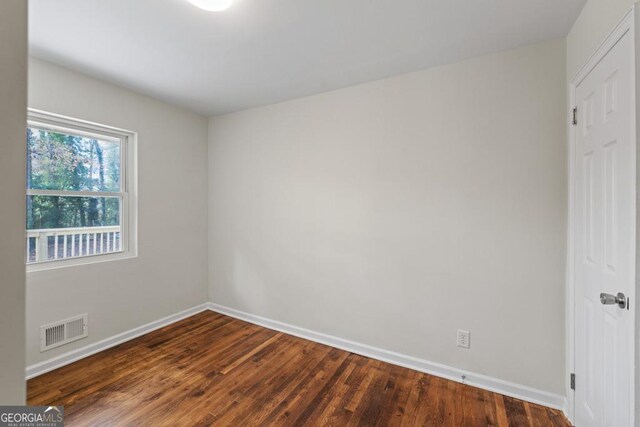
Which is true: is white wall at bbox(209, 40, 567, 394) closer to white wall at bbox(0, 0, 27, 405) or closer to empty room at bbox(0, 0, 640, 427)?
empty room at bbox(0, 0, 640, 427)

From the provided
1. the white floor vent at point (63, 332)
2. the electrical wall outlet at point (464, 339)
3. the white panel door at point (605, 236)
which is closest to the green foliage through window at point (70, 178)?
the white floor vent at point (63, 332)

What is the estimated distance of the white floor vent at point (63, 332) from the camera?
2.23m

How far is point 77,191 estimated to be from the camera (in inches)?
98.0

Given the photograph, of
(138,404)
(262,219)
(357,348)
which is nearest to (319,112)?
(262,219)

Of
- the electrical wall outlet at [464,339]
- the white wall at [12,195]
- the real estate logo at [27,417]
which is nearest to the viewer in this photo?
the white wall at [12,195]

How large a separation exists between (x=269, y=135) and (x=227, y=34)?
4.23 ft

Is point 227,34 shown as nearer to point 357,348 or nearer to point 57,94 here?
point 57,94

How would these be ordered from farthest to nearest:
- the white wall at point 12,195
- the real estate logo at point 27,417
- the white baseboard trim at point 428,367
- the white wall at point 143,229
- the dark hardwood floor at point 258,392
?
1. the white wall at point 143,229
2. the white baseboard trim at point 428,367
3. the dark hardwood floor at point 258,392
4. the real estate logo at point 27,417
5. the white wall at point 12,195

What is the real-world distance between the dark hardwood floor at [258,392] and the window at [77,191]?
97cm

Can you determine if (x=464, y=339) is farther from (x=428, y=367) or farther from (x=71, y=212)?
(x=71, y=212)

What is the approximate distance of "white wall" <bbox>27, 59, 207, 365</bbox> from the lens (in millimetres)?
2250

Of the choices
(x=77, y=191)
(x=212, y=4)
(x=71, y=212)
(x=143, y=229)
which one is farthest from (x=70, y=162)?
(x=212, y=4)

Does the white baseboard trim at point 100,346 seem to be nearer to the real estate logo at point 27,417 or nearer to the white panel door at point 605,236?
the real estate logo at point 27,417

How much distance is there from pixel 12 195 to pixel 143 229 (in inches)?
97.0
